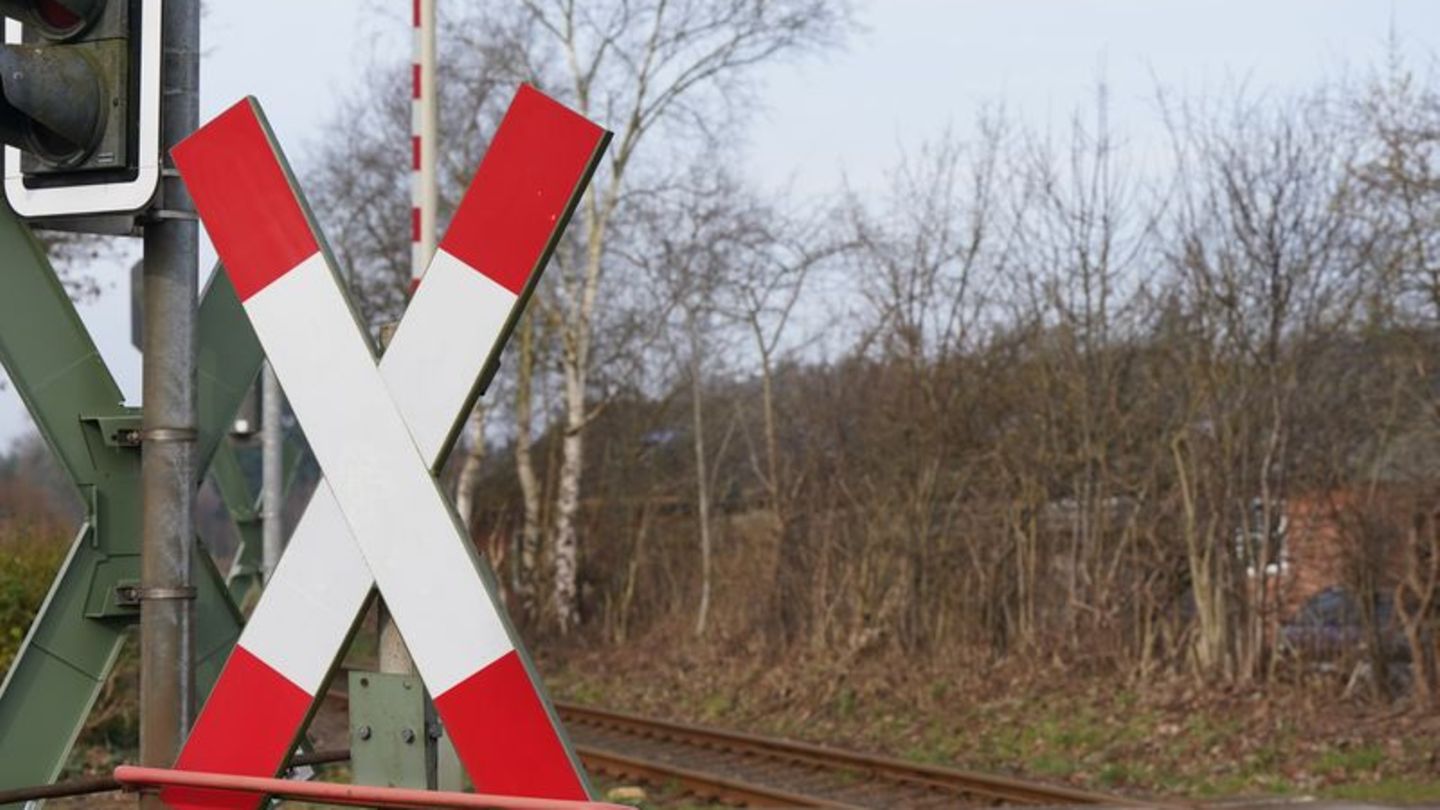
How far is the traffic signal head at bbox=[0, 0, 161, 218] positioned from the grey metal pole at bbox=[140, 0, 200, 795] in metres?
0.04

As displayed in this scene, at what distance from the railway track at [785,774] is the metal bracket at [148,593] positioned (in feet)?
28.0

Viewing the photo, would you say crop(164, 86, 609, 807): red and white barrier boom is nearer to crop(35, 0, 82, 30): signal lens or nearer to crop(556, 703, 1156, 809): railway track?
crop(35, 0, 82, 30): signal lens

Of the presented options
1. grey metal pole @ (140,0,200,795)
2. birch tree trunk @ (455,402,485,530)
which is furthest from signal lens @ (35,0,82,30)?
birch tree trunk @ (455,402,485,530)

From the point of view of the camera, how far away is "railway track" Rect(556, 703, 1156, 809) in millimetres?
12797

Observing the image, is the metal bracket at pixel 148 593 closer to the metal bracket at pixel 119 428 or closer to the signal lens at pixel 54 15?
the metal bracket at pixel 119 428

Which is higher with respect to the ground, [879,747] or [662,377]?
[662,377]

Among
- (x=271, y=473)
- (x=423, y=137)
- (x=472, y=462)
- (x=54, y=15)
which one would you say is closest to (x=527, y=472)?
(x=472, y=462)

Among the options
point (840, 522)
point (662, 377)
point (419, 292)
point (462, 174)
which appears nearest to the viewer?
point (419, 292)

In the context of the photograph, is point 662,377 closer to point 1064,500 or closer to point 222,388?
point 1064,500

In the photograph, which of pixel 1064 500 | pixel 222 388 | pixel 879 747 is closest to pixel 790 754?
pixel 879 747

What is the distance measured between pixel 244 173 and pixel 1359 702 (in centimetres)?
1424

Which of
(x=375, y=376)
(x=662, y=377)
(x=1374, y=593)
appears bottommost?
(x=1374, y=593)

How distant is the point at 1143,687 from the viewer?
53.9ft

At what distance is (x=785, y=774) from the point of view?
14.8m
